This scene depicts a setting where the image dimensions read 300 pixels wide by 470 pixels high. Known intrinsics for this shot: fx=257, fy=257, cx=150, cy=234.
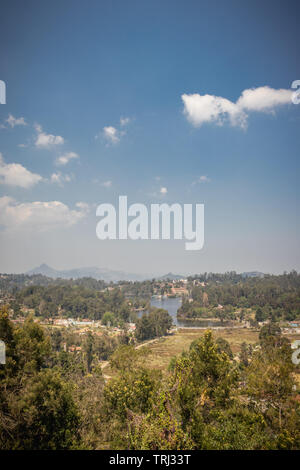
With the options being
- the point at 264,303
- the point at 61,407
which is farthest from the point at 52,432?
the point at 264,303

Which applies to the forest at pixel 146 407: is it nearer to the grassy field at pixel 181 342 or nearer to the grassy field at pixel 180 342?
the grassy field at pixel 180 342

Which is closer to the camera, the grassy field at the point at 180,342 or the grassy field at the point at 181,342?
the grassy field at the point at 180,342

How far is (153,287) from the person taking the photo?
134 metres

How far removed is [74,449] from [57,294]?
81748 millimetres

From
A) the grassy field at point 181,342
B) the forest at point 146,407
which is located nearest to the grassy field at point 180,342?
the grassy field at point 181,342

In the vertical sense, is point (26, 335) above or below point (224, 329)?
above

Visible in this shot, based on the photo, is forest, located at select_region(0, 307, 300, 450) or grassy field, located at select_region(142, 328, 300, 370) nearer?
forest, located at select_region(0, 307, 300, 450)

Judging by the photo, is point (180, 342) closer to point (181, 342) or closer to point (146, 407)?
point (181, 342)

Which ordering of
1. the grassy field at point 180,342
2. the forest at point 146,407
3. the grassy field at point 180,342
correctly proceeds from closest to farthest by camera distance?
the forest at point 146,407, the grassy field at point 180,342, the grassy field at point 180,342

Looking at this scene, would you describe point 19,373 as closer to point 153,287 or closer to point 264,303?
point 264,303

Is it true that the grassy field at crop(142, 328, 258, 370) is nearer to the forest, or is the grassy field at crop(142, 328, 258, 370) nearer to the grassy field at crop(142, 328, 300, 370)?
the grassy field at crop(142, 328, 300, 370)

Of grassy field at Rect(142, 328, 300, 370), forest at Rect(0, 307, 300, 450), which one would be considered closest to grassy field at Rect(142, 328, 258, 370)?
grassy field at Rect(142, 328, 300, 370)

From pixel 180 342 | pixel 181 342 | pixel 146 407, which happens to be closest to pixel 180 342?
pixel 180 342
